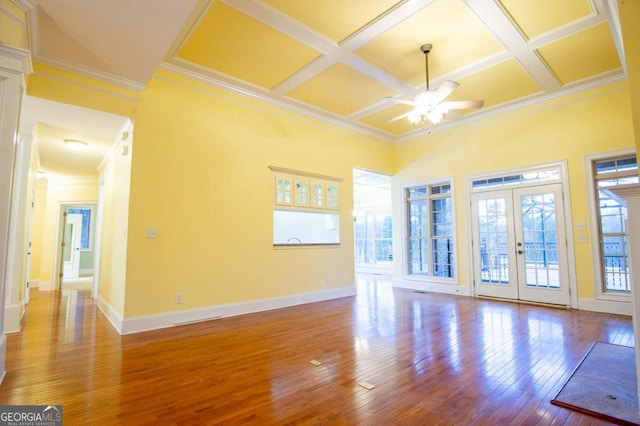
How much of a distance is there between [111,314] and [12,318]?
3.35 feet

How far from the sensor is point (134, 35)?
2.99 m

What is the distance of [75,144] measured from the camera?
502 centimetres

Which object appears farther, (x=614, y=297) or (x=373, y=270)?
(x=373, y=270)

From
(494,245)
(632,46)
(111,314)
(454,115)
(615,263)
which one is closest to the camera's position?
(632,46)

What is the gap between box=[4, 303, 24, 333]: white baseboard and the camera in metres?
3.79

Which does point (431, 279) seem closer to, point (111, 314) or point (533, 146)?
point (533, 146)

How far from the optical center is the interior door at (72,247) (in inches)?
396

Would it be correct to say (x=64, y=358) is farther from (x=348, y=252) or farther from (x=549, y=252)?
(x=549, y=252)

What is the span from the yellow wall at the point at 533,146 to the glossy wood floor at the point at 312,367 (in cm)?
190

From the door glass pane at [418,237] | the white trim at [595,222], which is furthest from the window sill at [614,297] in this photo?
the door glass pane at [418,237]

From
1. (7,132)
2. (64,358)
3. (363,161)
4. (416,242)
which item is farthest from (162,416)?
(416,242)

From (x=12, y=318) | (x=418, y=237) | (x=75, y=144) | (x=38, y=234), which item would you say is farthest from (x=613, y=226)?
(x=38, y=234)

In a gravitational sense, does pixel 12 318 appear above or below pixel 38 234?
below

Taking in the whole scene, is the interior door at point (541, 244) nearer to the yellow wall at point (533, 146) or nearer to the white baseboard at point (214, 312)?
the yellow wall at point (533, 146)
